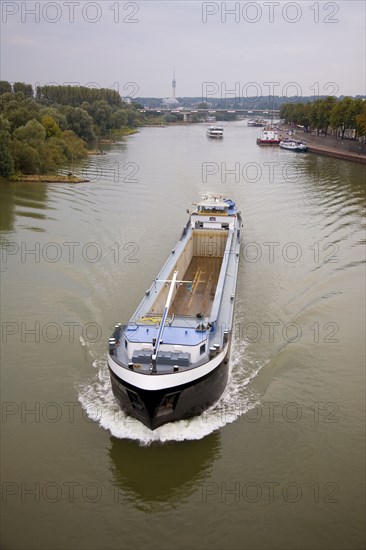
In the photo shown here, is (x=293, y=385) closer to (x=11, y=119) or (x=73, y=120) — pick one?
(x=11, y=119)

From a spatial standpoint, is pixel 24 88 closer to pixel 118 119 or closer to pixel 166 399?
pixel 118 119

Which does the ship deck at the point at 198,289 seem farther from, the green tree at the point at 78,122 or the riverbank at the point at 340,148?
the green tree at the point at 78,122

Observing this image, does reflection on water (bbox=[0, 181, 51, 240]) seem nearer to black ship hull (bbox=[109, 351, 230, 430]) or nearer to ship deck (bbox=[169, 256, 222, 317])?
ship deck (bbox=[169, 256, 222, 317])

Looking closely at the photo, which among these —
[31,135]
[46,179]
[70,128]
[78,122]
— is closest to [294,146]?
[78,122]

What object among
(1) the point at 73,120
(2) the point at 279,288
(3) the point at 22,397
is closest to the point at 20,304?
(3) the point at 22,397

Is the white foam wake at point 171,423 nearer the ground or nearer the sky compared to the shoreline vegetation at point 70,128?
nearer the ground

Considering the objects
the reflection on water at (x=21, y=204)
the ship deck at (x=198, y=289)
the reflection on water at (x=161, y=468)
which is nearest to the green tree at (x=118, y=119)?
the reflection on water at (x=21, y=204)

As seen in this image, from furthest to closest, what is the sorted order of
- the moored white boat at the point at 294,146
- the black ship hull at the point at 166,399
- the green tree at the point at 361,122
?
the moored white boat at the point at 294,146 → the green tree at the point at 361,122 → the black ship hull at the point at 166,399
